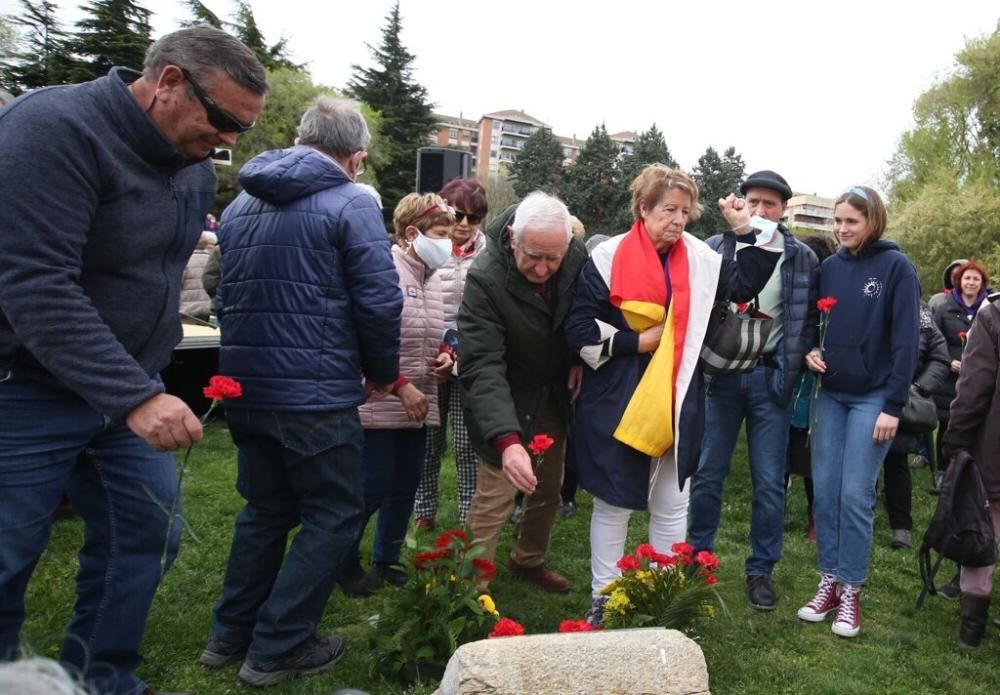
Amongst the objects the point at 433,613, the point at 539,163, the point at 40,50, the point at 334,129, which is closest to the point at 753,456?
the point at 433,613

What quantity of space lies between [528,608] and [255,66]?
2.69 m

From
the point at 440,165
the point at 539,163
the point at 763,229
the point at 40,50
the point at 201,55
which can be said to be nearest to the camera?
the point at 201,55

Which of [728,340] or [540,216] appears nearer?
[540,216]

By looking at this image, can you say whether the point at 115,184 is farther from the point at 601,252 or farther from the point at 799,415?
the point at 799,415

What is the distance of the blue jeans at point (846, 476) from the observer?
3.51 metres

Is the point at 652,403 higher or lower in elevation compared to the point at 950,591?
higher

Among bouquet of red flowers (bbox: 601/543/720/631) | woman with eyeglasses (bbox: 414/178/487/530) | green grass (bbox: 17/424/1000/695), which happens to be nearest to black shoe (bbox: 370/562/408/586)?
green grass (bbox: 17/424/1000/695)

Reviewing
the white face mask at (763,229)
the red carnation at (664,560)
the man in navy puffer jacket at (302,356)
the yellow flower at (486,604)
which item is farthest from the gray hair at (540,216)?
the yellow flower at (486,604)

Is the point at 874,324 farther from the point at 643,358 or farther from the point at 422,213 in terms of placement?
Result: the point at 422,213

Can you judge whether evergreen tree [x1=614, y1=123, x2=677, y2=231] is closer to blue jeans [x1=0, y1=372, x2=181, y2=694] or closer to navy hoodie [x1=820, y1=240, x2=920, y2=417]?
navy hoodie [x1=820, y1=240, x2=920, y2=417]

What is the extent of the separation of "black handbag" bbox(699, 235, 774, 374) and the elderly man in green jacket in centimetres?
60

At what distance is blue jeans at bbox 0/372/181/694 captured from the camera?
79.4 inches

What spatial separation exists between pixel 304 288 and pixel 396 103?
43804 mm

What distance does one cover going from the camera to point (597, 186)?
1512 inches
